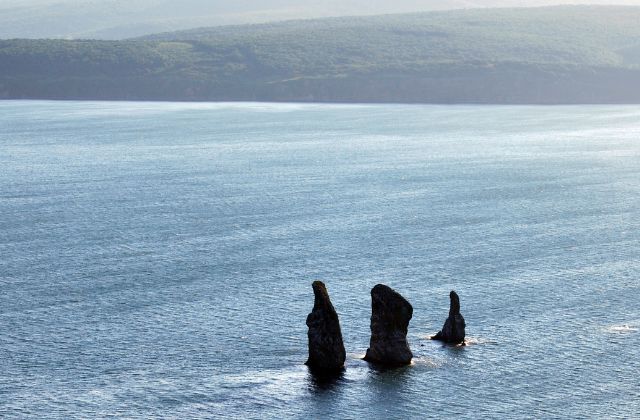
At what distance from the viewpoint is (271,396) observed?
7281 centimetres

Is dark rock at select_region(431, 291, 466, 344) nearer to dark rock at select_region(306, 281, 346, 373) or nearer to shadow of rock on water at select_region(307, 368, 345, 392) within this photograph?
dark rock at select_region(306, 281, 346, 373)

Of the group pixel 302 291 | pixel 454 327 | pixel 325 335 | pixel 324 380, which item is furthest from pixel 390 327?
pixel 302 291

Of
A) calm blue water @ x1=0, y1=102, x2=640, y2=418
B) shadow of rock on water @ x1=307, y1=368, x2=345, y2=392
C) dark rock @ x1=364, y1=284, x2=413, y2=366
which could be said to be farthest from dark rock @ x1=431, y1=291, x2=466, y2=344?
shadow of rock on water @ x1=307, y1=368, x2=345, y2=392

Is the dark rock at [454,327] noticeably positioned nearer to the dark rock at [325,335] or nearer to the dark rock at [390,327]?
the dark rock at [390,327]

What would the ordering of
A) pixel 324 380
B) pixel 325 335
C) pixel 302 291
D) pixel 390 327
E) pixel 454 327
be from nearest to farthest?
pixel 324 380 → pixel 325 335 → pixel 390 327 → pixel 454 327 → pixel 302 291

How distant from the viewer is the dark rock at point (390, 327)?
78.6 m

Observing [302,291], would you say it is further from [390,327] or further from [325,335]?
[325,335]

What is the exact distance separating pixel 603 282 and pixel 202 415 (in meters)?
43.9

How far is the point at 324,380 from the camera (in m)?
76.1

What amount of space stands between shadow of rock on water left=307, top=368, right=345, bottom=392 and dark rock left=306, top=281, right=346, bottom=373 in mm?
384

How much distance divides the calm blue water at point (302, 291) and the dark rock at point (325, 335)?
62.1 inches

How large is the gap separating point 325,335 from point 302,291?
22361mm

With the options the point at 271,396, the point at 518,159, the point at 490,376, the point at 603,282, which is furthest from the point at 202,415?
the point at 518,159

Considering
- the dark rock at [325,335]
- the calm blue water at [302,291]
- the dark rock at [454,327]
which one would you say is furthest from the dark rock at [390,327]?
the dark rock at [454,327]
